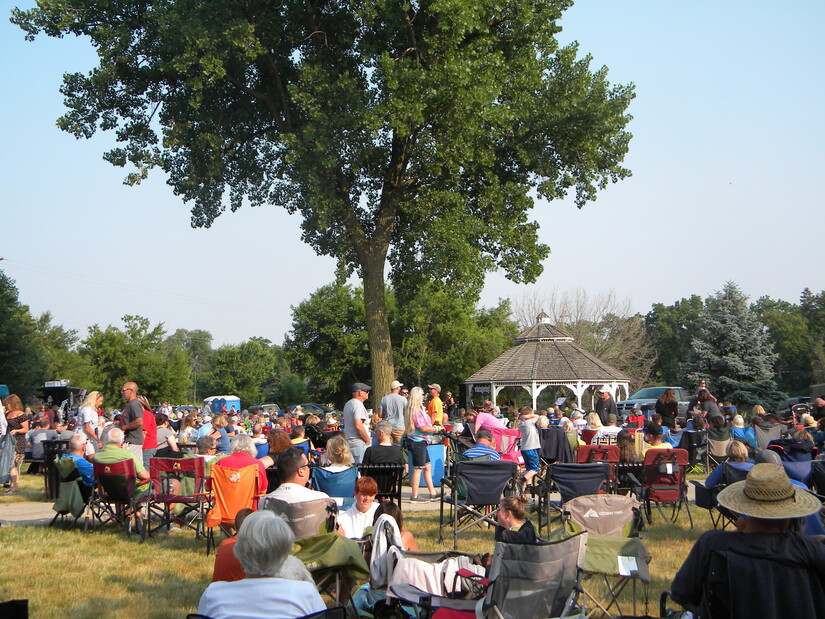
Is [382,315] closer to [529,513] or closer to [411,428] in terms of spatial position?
[411,428]

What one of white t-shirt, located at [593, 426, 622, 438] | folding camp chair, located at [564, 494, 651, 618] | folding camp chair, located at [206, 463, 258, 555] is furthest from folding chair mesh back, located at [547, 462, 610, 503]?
white t-shirt, located at [593, 426, 622, 438]

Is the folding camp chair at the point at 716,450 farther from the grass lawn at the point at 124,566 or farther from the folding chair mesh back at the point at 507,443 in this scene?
the folding chair mesh back at the point at 507,443

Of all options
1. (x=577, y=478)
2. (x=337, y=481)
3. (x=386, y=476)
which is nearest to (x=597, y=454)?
(x=577, y=478)

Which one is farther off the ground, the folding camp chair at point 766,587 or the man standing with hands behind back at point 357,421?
the man standing with hands behind back at point 357,421

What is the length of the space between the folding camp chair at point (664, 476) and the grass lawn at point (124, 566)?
41cm

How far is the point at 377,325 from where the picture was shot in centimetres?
2111

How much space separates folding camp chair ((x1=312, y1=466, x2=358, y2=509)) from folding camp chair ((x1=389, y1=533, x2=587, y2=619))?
3232mm

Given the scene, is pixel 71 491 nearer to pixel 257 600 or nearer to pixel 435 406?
pixel 257 600

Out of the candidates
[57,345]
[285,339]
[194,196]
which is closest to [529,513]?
[194,196]

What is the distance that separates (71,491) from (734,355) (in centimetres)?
3000

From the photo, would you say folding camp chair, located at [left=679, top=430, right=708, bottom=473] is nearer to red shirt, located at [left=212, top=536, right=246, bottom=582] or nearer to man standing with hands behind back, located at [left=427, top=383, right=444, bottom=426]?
man standing with hands behind back, located at [left=427, top=383, right=444, bottom=426]

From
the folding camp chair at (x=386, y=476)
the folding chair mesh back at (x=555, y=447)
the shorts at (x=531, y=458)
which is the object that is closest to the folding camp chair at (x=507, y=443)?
the shorts at (x=531, y=458)

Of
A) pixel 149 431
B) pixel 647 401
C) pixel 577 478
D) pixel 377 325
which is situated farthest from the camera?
pixel 647 401

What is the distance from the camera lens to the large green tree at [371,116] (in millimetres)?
18625
